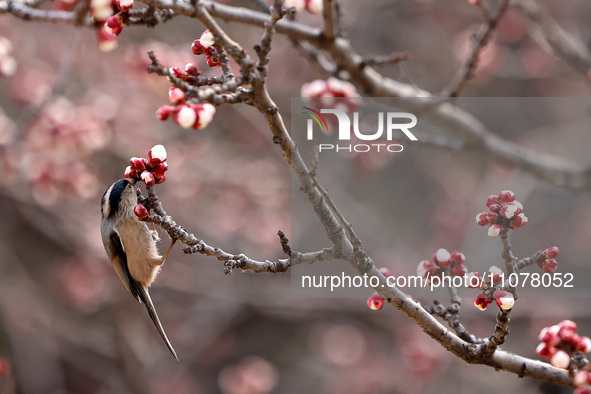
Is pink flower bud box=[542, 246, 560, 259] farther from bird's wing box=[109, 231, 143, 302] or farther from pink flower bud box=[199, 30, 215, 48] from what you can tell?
bird's wing box=[109, 231, 143, 302]

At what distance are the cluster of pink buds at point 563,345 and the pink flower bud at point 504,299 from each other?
11 cm

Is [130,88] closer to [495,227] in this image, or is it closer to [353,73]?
[353,73]

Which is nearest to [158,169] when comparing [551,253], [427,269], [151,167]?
[151,167]

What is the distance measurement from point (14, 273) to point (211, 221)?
2378 mm

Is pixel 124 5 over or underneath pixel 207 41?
over

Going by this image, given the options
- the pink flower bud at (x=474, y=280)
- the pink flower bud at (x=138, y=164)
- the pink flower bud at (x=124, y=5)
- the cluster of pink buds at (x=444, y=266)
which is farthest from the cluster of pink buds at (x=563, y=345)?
the pink flower bud at (x=124, y=5)

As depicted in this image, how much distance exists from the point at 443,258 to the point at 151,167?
92 centimetres

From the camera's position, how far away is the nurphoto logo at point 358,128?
1.88m

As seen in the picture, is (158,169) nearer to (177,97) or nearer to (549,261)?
(177,97)

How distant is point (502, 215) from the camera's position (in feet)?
5.24

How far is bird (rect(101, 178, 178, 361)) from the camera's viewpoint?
2.63 metres

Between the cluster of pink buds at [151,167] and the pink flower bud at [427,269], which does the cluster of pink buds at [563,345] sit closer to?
the pink flower bud at [427,269]

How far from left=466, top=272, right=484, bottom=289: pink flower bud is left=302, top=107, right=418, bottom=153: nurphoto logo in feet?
1.59

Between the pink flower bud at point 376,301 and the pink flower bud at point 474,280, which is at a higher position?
the pink flower bud at point 474,280
